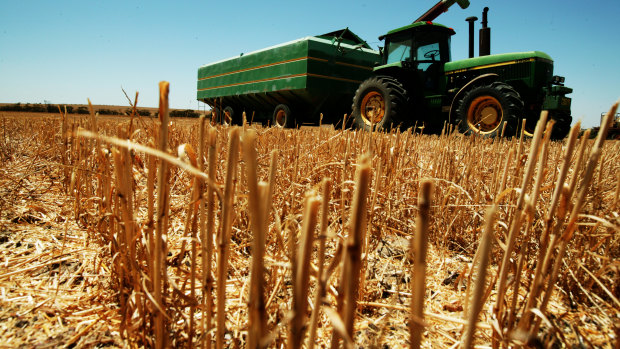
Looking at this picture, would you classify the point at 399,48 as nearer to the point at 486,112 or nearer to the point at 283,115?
the point at 486,112

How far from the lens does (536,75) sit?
5.29 meters

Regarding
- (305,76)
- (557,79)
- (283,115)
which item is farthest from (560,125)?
(283,115)

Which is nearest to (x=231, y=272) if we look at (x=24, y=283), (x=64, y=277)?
(x=64, y=277)

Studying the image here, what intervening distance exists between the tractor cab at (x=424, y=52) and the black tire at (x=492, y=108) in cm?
102

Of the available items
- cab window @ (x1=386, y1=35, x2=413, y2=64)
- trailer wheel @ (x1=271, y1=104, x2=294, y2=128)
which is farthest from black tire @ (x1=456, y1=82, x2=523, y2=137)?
trailer wheel @ (x1=271, y1=104, x2=294, y2=128)

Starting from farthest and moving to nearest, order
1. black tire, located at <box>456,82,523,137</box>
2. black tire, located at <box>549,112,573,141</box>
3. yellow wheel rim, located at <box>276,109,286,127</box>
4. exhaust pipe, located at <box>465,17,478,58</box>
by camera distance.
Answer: yellow wheel rim, located at <box>276,109,286,127</box> < exhaust pipe, located at <box>465,17,478,58</box> < black tire, located at <box>549,112,573,141</box> < black tire, located at <box>456,82,523,137</box>

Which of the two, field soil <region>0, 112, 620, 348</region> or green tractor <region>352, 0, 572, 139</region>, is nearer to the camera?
field soil <region>0, 112, 620, 348</region>

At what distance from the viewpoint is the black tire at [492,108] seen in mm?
4695

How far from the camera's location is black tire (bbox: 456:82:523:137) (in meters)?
4.70

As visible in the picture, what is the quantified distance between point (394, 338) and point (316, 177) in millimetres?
1279

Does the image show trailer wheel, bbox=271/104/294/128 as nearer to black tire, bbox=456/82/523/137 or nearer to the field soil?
black tire, bbox=456/82/523/137

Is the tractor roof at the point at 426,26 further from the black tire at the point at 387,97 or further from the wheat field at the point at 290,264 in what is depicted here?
the wheat field at the point at 290,264

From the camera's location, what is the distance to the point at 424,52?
20.9 feet

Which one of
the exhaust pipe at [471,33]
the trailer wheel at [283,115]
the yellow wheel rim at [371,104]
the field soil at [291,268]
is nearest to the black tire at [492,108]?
the yellow wheel rim at [371,104]
